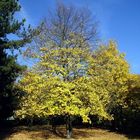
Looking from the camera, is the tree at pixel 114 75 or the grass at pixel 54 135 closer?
the grass at pixel 54 135

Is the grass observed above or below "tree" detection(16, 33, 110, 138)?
below

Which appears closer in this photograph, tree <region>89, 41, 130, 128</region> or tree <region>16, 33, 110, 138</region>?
tree <region>16, 33, 110, 138</region>

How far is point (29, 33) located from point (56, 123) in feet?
51.9

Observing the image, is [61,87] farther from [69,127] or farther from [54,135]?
[54,135]

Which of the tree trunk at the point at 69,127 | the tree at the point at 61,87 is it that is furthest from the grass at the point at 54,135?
the tree at the point at 61,87

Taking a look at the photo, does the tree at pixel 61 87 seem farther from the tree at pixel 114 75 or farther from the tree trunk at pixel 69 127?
the tree at pixel 114 75

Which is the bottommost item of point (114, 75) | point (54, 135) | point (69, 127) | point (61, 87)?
point (54, 135)

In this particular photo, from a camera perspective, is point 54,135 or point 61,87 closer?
point 61,87

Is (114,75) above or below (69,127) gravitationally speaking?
above

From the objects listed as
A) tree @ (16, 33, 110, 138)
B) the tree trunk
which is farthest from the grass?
tree @ (16, 33, 110, 138)

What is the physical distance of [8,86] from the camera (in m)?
32.5

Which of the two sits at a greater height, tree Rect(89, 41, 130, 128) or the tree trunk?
tree Rect(89, 41, 130, 128)

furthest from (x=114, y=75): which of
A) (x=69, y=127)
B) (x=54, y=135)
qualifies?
(x=54, y=135)

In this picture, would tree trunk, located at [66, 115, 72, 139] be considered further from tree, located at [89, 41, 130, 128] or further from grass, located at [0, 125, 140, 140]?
tree, located at [89, 41, 130, 128]
